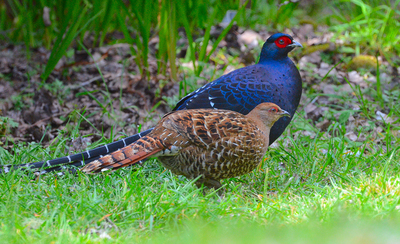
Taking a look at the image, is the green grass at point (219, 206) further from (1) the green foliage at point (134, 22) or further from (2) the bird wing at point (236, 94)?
(1) the green foliage at point (134, 22)

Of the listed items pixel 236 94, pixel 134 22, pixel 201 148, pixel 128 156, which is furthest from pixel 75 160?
pixel 134 22

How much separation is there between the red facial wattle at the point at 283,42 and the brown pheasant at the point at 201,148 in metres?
1.22

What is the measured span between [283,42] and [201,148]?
→ 1605mm

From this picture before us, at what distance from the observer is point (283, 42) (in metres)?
4.20

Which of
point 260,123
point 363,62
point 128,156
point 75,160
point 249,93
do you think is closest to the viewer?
point 128,156

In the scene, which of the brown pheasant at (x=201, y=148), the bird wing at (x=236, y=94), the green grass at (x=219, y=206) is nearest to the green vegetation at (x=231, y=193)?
the green grass at (x=219, y=206)

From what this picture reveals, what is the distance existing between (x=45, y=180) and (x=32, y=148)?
0.65 metres

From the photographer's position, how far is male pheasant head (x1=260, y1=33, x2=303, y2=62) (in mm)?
4160

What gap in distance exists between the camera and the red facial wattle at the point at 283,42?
4.18m

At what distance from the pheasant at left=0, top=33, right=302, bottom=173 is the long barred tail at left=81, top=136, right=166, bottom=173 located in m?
0.54

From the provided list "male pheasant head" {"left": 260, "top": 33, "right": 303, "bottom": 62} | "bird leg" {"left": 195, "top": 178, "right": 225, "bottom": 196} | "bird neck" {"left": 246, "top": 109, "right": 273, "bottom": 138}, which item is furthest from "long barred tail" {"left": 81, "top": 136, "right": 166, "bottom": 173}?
"male pheasant head" {"left": 260, "top": 33, "right": 303, "bottom": 62}

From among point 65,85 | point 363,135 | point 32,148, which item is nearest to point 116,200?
point 32,148

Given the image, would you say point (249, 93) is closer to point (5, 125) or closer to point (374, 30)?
point (5, 125)

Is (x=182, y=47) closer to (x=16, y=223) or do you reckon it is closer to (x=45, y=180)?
(x=45, y=180)
